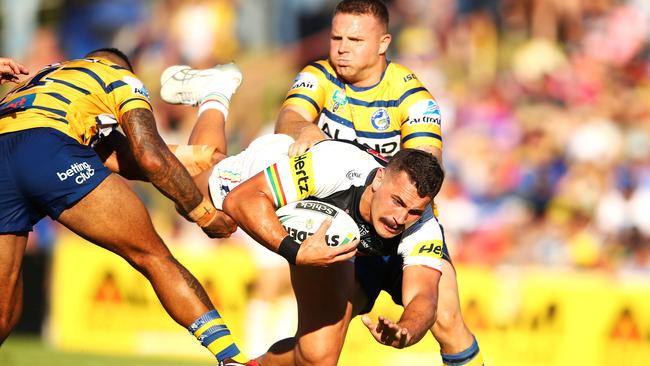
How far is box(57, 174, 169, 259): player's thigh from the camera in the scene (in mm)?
6777

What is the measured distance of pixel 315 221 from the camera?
21.6 feet

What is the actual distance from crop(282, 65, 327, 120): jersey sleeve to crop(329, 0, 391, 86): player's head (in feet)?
0.58

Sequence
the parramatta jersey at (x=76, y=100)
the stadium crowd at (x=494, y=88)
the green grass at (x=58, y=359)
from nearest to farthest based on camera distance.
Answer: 1. the parramatta jersey at (x=76, y=100)
2. the green grass at (x=58, y=359)
3. the stadium crowd at (x=494, y=88)

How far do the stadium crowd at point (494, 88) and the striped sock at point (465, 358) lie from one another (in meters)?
5.47

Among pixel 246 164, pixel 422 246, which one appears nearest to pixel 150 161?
pixel 246 164

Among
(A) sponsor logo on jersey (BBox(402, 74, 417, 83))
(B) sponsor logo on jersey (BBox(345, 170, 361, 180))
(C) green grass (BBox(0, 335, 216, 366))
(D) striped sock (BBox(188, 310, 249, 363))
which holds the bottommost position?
(C) green grass (BBox(0, 335, 216, 366))

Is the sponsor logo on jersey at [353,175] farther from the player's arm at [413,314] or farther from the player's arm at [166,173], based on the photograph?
the player's arm at [166,173]

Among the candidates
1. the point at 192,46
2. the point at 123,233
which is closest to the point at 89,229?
the point at 123,233

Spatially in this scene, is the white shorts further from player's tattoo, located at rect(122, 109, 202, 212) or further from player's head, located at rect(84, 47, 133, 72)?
player's head, located at rect(84, 47, 133, 72)

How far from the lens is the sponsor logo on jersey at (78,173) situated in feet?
21.9

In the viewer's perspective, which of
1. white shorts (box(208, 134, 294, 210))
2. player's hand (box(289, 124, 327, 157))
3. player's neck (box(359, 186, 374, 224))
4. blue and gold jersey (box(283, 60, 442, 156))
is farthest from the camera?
blue and gold jersey (box(283, 60, 442, 156))

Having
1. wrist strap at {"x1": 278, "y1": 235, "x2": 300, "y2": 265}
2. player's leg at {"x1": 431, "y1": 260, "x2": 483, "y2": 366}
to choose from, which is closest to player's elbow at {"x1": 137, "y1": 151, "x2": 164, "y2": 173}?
wrist strap at {"x1": 278, "y1": 235, "x2": 300, "y2": 265}

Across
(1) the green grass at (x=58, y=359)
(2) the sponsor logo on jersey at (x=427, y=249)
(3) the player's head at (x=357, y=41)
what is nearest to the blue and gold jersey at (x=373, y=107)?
(3) the player's head at (x=357, y=41)

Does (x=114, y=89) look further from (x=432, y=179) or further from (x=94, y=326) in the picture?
(x=94, y=326)
